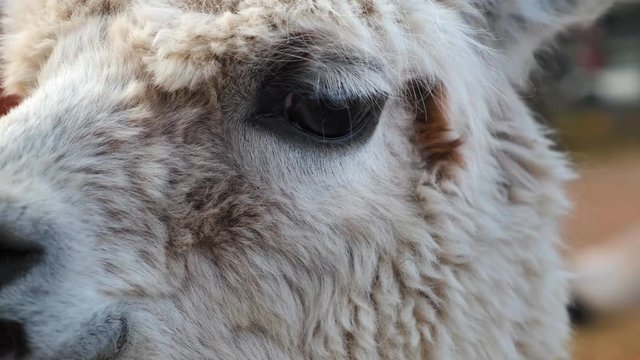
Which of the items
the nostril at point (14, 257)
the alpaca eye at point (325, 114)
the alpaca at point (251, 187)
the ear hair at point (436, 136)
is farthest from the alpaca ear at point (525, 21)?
the nostril at point (14, 257)

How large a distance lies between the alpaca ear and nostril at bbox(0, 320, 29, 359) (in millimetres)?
1445

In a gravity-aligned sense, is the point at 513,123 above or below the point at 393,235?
above

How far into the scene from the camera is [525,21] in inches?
99.8

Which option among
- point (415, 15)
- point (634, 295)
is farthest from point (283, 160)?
point (634, 295)

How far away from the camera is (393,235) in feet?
6.99

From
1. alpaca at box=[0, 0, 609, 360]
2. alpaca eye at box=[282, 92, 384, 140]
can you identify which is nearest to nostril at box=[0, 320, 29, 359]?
alpaca at box=[0, 0, 609, 360]

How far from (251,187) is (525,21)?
3.37ft

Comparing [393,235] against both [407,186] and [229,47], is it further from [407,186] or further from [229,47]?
[229,47]

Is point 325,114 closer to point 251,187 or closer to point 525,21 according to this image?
point 251,187

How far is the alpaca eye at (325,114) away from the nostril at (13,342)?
73cm

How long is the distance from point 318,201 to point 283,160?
4.9 inches

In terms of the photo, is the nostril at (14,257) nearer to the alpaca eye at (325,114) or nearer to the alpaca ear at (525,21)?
the alpaca eye at (325,114)

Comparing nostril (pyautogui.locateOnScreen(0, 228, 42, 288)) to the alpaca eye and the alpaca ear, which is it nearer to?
the alpaca eye

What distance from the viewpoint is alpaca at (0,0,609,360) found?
1812 mm
